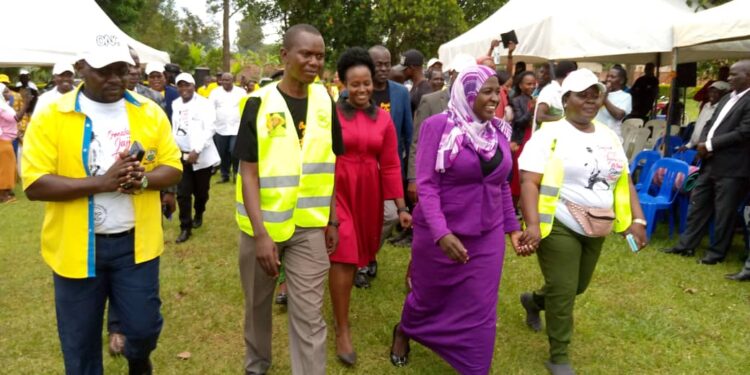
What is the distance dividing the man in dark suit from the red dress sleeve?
3676mm

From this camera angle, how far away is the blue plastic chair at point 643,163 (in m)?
7.69

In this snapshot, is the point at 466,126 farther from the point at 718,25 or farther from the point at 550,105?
the point at 718,25

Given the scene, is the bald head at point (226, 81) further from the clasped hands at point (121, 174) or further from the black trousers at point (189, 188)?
the clasped hands at point (121, 174)

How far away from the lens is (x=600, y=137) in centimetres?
354

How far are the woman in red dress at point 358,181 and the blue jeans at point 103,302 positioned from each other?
1.27 meters

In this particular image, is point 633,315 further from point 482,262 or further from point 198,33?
point 198,33

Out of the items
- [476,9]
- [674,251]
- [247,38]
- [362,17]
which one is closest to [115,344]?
[674,251]

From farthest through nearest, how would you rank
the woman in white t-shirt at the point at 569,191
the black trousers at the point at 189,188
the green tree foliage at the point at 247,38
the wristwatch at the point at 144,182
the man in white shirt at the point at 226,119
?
the green tree foliage at the point at 247,38, the man in white shirt at the point at 226,119, the black trousers at the point at 189,188, the woman in white t-shirt at the point at 569,191, the wristwatch at the point at 144,182

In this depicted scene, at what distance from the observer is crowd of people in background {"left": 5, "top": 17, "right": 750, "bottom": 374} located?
2.63 metres

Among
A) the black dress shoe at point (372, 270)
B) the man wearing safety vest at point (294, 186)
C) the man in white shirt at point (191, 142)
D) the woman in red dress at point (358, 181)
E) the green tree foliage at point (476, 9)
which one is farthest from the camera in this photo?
the green tree foliage at point (476, 9)

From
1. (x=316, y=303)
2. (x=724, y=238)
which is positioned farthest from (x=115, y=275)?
(x=724, y=238)

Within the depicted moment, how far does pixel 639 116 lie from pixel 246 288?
403 inches

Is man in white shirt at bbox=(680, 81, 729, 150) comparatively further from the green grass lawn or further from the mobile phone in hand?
the mobile phone in hand

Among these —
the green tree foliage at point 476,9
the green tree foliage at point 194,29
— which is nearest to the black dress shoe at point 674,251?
the green tree foliage at point 476,9
